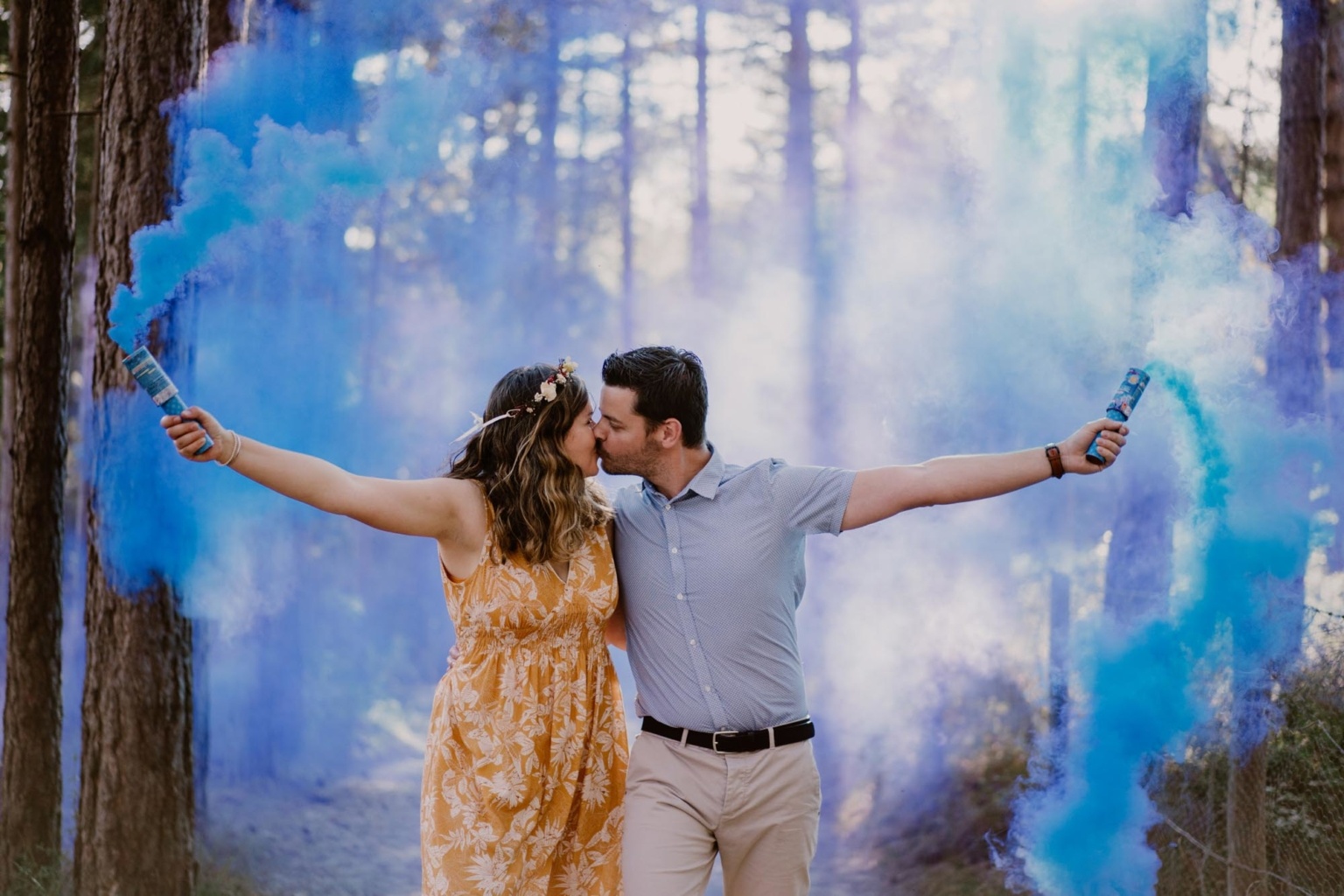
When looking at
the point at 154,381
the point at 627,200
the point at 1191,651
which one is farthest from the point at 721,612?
the point at 627,200

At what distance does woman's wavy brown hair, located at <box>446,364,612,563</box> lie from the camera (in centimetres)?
280

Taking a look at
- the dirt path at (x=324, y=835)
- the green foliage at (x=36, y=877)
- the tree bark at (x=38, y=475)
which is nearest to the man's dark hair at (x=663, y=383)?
the tree bark at (x=38, y=475)

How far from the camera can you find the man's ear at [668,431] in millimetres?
2934

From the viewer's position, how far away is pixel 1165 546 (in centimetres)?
539

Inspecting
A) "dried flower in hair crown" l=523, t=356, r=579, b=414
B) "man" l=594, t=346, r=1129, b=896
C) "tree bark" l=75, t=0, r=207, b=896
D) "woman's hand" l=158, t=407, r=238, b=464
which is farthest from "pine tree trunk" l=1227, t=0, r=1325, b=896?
"tree bark" l=75, t=0, r=207, b=896

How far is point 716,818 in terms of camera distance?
2.82 m

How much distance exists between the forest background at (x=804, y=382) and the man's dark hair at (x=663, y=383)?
2649 mm

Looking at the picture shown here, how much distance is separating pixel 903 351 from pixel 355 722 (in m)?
6.23

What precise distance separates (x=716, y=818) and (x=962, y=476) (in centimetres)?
106

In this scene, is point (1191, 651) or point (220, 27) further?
point (220, 27)

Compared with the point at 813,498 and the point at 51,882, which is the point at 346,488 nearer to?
the point at 813,498

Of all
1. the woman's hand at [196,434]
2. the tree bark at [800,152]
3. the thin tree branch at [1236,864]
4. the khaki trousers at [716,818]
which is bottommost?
the thin tree branch at [1236,864]

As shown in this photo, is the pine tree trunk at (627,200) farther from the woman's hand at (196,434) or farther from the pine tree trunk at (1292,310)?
the woman's hand at (196,434)

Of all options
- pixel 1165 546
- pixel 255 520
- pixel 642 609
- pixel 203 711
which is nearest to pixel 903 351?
pixel 1165 546
